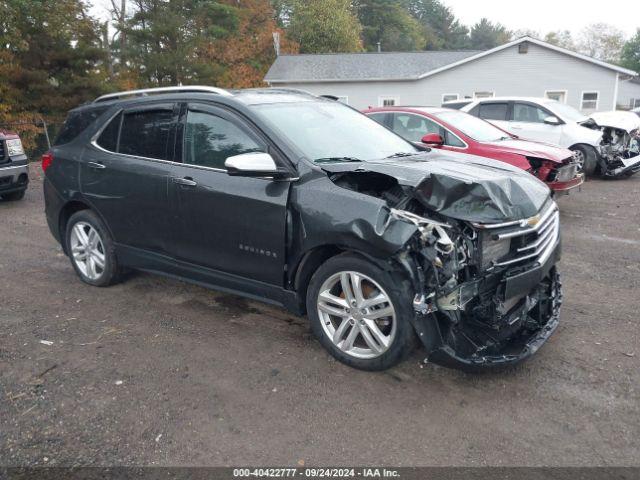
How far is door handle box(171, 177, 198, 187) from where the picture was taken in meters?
4.23

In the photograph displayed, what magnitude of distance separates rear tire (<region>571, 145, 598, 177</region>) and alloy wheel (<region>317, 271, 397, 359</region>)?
9855 mm

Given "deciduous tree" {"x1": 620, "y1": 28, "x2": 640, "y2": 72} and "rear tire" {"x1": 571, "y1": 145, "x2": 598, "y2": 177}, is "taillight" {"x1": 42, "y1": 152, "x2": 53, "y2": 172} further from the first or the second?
"deciduous tree" {"x1": 620, "y1": 28, "x2": 640, "y2": 72}

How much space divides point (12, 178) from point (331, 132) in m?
7.27

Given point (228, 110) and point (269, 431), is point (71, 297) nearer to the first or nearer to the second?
point (228, 110)

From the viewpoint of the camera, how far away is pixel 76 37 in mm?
25672

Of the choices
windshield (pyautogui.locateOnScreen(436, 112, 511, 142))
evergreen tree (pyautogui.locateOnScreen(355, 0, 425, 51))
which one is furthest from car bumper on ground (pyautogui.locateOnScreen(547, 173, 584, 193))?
evergreen tree (pyautogui.locateOnScreen(355, 0, 425, 51))

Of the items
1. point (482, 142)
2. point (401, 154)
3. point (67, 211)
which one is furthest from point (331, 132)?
point (482, 142)

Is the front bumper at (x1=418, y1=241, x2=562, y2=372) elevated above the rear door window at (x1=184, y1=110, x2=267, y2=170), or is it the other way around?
the rear door window at (x1=184, y1=110, x2=267, y2=170)

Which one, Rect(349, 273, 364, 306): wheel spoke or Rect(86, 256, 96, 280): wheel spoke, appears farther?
Rect(86, 256, 96, 280): wheel spoke

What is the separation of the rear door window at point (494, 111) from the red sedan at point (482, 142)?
3361 millimetres

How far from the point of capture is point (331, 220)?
11.5 feet

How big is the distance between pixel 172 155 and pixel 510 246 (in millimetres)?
2716

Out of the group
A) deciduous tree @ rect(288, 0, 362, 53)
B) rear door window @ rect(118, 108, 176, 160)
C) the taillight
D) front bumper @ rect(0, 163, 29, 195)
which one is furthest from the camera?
deciduous tree @ rect(288, 0, 362, 53)

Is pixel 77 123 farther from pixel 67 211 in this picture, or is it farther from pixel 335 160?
pixel 335 160
